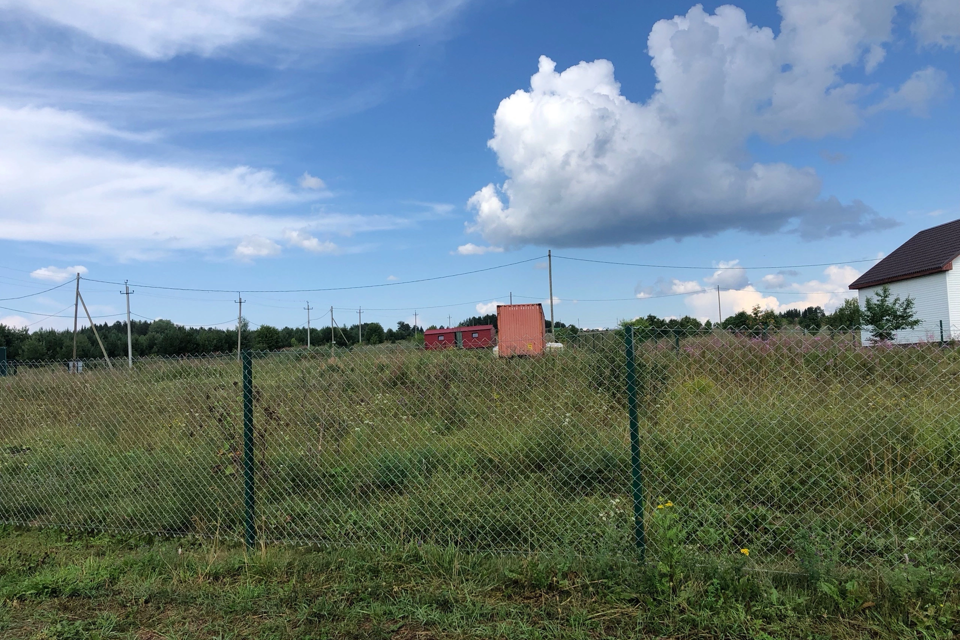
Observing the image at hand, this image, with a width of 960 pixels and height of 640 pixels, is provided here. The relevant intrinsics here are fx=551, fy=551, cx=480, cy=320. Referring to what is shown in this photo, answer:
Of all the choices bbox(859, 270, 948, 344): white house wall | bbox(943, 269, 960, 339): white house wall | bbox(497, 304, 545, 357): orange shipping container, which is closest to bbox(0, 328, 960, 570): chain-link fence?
bbox(497, 304, 545, 357): orange shipping container

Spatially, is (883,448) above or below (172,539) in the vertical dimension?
above

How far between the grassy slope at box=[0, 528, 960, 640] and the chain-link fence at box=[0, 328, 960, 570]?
25 cm

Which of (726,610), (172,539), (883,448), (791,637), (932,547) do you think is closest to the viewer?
(791,637)

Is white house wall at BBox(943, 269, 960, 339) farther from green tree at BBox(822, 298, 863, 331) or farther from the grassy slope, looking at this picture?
the grassy slope

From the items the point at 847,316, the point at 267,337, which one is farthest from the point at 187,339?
the point at 847,316

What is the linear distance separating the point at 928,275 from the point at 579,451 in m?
25.7

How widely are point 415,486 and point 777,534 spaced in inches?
106

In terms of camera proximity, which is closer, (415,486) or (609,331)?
(609,331)

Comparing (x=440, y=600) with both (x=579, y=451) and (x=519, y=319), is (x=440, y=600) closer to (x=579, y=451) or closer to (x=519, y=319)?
(x=579, y=451)

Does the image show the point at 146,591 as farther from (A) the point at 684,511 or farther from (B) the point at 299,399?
(A) the point at 684,511

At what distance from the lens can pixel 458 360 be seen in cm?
406

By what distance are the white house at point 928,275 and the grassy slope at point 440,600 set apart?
2171cm

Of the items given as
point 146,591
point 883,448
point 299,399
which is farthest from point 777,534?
point 146,591

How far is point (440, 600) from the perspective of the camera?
322 cm
